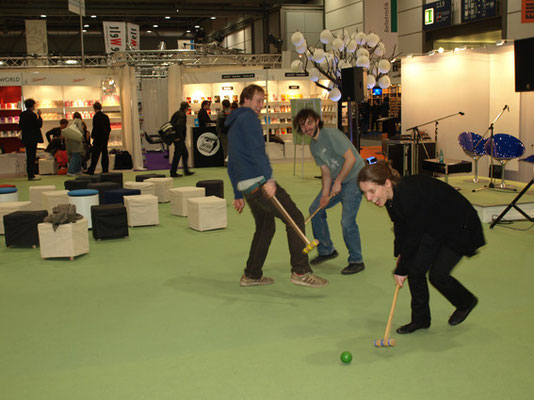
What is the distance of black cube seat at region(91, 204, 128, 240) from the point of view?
7.39 meters

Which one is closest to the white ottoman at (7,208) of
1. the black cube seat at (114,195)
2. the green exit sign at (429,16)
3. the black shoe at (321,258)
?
the black cube seat at (114,195)

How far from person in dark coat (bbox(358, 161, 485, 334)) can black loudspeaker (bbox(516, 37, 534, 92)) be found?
631cm

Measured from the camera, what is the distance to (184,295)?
514 cm

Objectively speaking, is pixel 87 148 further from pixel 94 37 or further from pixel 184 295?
pixel 94 37

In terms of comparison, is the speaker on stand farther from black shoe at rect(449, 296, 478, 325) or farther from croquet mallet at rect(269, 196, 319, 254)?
black shoe at rect(449, 296, 478, 325)

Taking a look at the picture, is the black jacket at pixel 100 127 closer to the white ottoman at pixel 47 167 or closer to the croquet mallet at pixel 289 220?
the white ottoman at pixel 47 167

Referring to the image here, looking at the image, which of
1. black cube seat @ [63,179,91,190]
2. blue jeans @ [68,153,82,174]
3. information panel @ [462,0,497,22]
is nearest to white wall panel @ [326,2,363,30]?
information panel @ [462,0,497,22]

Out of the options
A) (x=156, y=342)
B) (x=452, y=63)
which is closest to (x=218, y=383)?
(x=156, y=342)

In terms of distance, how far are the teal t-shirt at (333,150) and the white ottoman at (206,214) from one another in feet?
8.40

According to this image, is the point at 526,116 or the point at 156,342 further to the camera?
the point at 526,116

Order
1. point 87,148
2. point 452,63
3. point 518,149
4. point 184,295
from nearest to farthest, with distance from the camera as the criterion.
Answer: point 184,295 → point 518,149 → point 452,63 → point 87,148

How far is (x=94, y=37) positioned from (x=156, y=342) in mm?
36017

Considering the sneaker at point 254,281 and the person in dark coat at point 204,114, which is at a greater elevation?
the person in dark coat at point 204,114

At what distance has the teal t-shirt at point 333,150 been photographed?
5.43m
